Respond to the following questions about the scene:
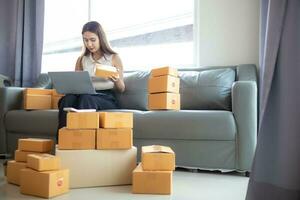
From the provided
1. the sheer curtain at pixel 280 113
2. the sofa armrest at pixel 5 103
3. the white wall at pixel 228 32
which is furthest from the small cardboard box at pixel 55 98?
the sheer curtain at pixel 280 113

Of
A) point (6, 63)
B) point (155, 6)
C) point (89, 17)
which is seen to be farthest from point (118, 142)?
point (6, 63)

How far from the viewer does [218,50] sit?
2877mm

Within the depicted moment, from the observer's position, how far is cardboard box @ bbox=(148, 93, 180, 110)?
7.07 ft

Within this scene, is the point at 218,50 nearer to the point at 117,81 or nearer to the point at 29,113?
the point at 117,81

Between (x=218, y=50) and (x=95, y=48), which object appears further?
(x=218, y=50)

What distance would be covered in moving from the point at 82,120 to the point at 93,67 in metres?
0.81

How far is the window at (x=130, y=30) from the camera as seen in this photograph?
3.12m

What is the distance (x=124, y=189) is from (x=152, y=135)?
54cm

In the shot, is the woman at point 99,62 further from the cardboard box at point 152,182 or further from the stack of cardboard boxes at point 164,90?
the cardboard box at point 152,182

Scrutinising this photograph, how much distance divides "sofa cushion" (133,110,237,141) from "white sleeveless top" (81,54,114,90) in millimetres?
334

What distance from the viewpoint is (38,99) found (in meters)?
2.62

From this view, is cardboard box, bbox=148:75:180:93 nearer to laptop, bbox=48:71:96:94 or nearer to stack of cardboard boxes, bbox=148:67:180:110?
stack of cardboard boxes, bbox=148:67:180:110

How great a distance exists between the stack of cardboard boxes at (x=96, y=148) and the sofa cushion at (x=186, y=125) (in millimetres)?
394

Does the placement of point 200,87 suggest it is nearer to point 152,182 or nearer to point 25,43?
point 152,182
